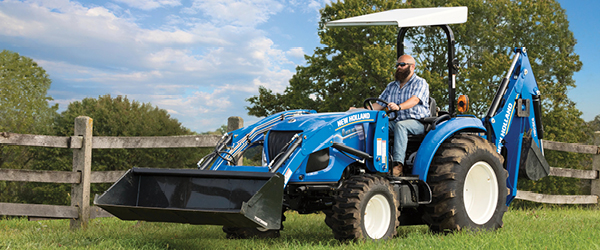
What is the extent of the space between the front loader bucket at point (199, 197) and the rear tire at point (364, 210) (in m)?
0.65

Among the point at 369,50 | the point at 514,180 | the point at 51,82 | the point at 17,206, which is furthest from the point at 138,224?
the point at 51,82

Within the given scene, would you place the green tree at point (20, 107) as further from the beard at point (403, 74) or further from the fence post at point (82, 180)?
the beard at point (403, 74)

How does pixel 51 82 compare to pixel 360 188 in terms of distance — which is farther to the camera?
pixel 51 82

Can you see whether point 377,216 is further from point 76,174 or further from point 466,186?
point 76,174

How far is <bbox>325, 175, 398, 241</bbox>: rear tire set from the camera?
14.9 feet

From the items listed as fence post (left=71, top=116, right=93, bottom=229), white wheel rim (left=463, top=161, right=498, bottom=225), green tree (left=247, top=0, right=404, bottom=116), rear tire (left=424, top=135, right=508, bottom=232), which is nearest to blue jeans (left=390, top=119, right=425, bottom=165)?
rear tire (left=424, top=135, right=508, bottom=232)

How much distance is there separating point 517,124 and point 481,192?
1365 millimetres

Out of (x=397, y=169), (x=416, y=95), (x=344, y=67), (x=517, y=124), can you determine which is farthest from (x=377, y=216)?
(x=344, y=67)

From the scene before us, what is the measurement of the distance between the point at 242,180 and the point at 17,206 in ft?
16.2

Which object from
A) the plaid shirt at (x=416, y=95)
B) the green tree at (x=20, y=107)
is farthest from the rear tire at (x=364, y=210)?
the green tree at (x=20, y=107)

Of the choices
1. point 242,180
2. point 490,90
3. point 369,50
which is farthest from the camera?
point 490,90

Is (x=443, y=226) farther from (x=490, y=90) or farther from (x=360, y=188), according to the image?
(x=490, y=90)

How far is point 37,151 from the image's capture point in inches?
988

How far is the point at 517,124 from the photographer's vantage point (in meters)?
6.85
